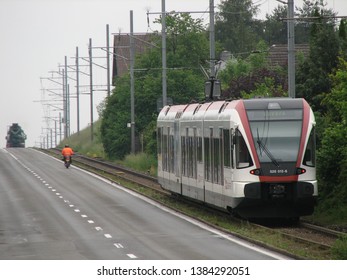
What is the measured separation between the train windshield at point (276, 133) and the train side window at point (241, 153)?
0.26 meters

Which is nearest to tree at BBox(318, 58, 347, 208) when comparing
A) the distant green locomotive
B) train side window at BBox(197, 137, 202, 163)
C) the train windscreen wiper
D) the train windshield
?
the train windshield

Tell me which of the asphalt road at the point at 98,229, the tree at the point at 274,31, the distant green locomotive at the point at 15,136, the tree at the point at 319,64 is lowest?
the distant green locomotive at the point at 15,136

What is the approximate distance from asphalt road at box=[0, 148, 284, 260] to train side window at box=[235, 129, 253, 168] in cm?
181

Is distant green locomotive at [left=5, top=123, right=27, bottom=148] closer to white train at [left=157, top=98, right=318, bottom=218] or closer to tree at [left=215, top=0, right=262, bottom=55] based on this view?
tree at [left=215, top=0, right=262, bottom=55]

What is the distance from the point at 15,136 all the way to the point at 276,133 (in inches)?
4787

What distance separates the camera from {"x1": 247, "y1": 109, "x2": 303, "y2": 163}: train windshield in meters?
29.8

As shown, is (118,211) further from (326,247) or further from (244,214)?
(326,247)

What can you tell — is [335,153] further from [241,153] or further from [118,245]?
[118,245]

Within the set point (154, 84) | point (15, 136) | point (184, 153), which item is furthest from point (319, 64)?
point (15, 136)

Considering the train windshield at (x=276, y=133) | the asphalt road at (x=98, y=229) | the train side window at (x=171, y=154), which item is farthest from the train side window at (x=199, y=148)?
the train windshield at (x=276, y=133)

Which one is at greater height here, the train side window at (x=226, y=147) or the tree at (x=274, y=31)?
the tree at (x=274, y=31)

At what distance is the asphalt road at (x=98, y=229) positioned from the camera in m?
23.8

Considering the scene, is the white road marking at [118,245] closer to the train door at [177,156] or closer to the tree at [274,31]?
the train door at [177,156]

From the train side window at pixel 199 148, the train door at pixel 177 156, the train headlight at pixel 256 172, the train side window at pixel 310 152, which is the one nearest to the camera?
the train headlight at pixel 256 172
